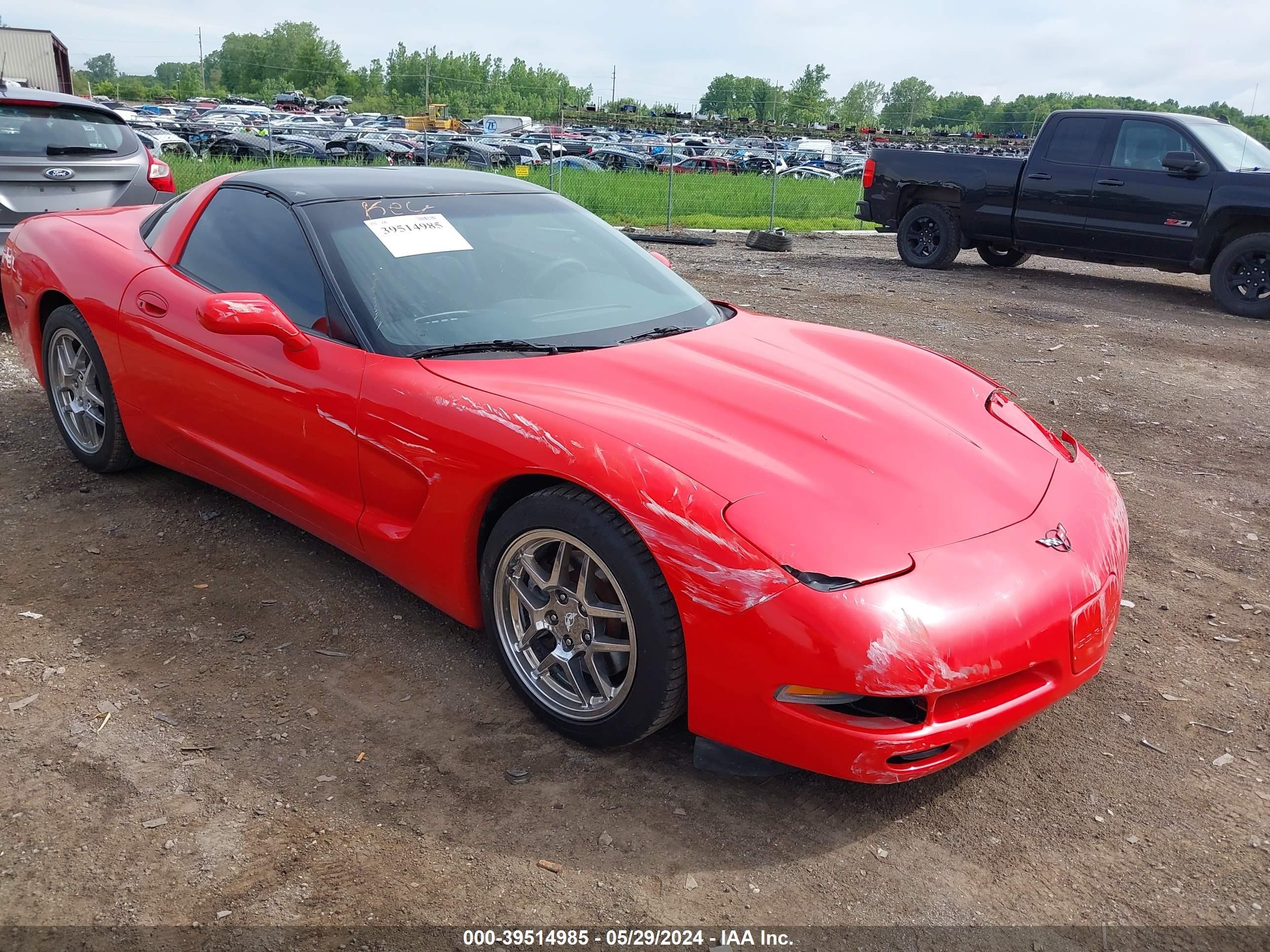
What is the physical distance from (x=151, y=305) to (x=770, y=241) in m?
10.9

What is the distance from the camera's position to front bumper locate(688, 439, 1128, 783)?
7.14ft

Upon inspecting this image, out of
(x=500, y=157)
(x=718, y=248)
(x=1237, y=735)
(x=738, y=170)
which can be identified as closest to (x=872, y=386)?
(x=1237, y=735)

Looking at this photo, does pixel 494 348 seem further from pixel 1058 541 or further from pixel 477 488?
pixel 1058 541

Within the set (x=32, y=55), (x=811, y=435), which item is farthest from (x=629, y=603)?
(x=32, y=55)

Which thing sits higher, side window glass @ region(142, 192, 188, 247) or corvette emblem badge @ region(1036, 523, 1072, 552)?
side window glass @ region(142, 192, 188, 247)

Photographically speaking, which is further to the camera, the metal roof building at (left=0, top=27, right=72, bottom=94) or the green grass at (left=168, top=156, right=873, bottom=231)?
the metal roof building at (left=0, top=27, right=72, bottom=94)

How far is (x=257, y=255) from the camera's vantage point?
11.6 feet

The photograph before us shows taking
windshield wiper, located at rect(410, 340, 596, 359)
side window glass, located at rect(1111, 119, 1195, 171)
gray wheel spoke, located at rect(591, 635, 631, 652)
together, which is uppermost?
side window glass, located at rect(1111, 119, 1195, 171)

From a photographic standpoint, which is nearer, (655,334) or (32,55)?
(655,334)

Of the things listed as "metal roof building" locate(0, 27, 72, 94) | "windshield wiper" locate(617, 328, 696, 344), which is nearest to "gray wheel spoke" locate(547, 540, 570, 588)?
"windshield wiper" locate(617, 328, 696, 344)

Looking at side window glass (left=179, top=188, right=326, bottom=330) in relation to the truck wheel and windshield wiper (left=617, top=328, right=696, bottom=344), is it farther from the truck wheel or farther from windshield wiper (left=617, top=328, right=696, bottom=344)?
the truck wheel

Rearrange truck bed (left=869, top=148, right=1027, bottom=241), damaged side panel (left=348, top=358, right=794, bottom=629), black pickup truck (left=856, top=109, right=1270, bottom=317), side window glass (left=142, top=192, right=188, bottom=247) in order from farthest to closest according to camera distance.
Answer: truck bed (left=869, top=148, right=1027, bottom=241) < black pickup truck (left=856, top=109, right=1270, bottom=317) < side window glass (left=142, top=192, right=188, bottom=247) < damaged side panel (left=348, top=358, right=794, bottom=629)

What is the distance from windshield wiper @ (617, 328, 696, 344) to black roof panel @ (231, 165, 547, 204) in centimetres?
92

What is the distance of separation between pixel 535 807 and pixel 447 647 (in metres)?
0.88
